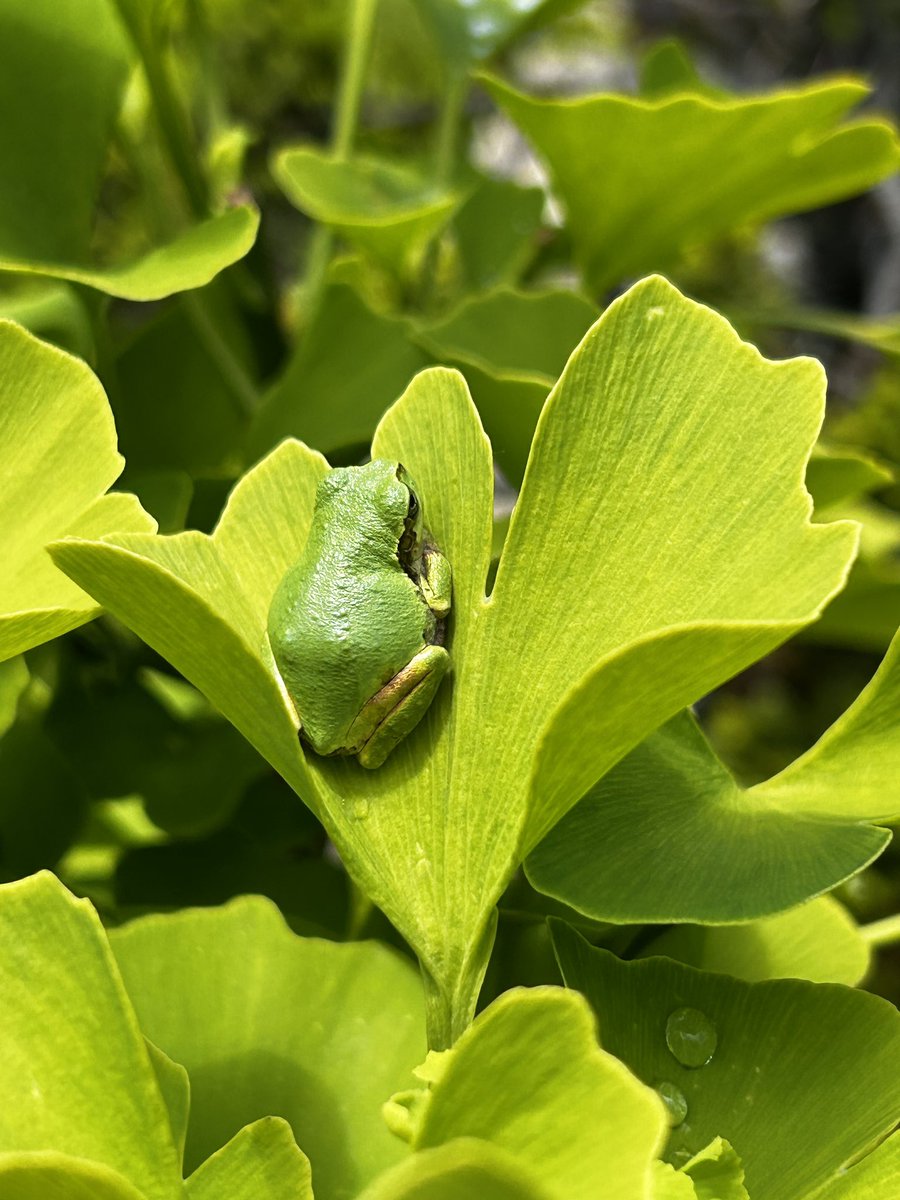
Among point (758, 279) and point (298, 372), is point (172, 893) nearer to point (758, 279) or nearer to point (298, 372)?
point (298, 372)

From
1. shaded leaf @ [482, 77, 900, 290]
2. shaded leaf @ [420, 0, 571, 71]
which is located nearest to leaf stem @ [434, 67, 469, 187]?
shaded leaf @ [420, 0, 571, 71]

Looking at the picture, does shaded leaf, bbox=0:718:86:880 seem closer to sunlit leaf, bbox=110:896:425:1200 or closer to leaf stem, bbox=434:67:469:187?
sunlit leaf, bbox=110:896:425:1200

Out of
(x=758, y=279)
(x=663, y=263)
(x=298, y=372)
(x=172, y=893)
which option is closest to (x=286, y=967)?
(x=172, y=893)

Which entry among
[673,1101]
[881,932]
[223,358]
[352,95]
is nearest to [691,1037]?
[673,1101]

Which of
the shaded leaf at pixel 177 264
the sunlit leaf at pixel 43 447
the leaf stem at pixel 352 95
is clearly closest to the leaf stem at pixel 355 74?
the leaf stem at pixel 352 95

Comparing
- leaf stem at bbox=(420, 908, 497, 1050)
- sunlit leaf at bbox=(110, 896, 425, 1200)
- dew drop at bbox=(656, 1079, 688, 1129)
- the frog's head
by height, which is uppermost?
the frog's head

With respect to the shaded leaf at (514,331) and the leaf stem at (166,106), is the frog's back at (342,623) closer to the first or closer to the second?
the shaded leaf at (514,331)

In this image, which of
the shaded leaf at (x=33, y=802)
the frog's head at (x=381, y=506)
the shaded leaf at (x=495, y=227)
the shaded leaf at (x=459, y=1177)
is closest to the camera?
the shaded leaf at (x=459, y=1177)
